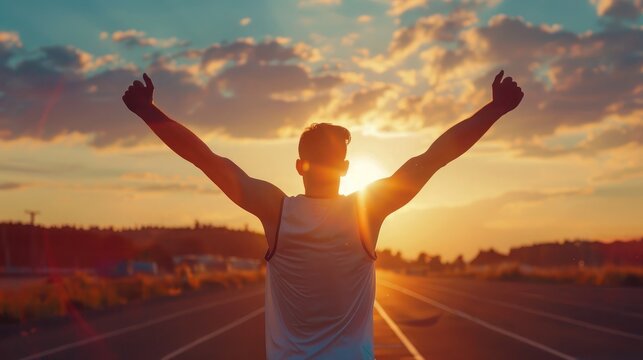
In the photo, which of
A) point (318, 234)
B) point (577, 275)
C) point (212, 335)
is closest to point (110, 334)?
point (212, 335)

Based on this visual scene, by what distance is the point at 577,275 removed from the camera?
6291 centimetres

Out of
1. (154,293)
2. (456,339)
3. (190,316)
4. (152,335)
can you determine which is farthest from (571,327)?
(154,293)

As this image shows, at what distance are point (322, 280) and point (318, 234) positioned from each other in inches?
6.1

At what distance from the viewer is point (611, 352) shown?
57.5ft

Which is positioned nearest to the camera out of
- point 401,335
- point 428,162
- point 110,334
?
point 428,162

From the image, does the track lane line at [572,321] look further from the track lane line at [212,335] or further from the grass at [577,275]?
the grass at [577,275]

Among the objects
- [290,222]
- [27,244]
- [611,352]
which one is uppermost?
[27,244]

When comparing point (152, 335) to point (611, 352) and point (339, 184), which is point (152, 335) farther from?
point (339, 184)

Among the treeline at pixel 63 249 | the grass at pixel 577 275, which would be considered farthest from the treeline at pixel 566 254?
the treeline at pixel 63 249

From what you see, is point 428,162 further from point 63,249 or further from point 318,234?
point 63,249

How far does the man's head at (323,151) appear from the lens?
3.53 m

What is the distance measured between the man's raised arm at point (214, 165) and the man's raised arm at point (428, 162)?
1.10ft

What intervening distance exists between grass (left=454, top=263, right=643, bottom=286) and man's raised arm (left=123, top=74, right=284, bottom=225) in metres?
51.2

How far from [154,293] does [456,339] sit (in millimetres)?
31551
